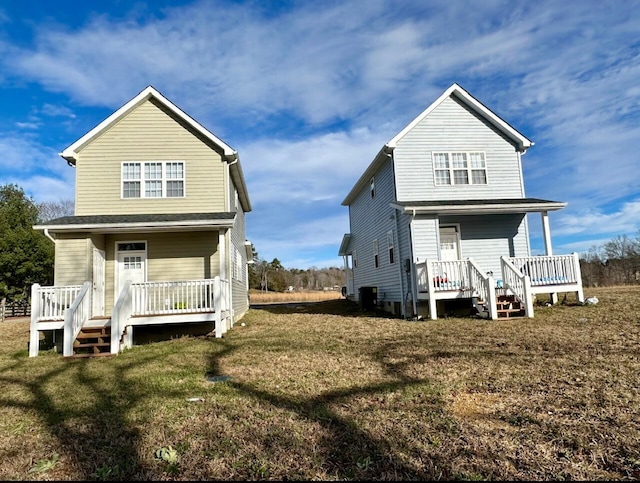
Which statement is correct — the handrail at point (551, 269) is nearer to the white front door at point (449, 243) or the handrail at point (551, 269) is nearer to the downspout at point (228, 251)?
the white front door at point (449, 243)

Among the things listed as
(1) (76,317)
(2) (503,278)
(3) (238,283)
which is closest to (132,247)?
(1) (76,317)

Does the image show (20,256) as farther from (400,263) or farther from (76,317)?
(400,263)

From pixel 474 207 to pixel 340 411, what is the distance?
1061 centimetres

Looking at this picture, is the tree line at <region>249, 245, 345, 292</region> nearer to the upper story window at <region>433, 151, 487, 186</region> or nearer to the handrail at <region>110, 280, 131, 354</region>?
the upper story window at <region>433, 151, 487, 186</region>

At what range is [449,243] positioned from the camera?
50.2ft

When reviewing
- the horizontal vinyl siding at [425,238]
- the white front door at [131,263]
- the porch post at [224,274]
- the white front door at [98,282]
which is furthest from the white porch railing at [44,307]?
the horizontal vinyl siding at [425,238]

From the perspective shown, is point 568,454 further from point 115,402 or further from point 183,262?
point 183,262

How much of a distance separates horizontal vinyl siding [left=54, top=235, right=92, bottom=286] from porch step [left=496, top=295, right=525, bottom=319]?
1251cm

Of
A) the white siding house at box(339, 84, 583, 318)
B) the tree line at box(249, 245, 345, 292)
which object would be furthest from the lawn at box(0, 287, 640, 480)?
the tree line at box(249, 245, 345, 292)

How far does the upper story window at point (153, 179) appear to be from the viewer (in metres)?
13.5

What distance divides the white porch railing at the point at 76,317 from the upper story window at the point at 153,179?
3.87m

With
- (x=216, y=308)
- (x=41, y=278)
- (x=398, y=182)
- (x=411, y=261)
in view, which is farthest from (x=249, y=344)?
(x=41, y=278)

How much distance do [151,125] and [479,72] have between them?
12.9 metres

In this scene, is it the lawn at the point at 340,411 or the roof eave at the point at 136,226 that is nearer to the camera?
the lawn at the point at 340,411
